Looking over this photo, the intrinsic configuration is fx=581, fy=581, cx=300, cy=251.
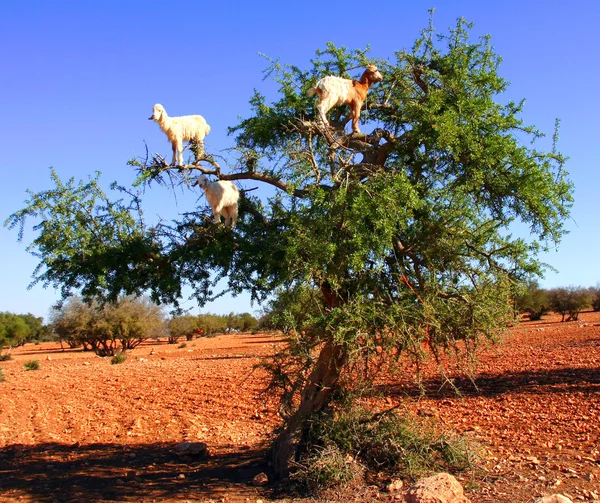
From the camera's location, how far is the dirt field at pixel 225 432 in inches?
311

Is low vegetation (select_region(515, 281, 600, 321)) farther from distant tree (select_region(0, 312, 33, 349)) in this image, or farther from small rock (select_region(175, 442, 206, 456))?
distant tree (select_region(0, 312, 33, 349))

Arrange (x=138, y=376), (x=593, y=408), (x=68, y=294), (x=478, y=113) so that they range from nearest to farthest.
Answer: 1. (x=478, y=113)
2. (x=68, y=294)
3. (x=593, y=408)
4. (x=138, y=376)

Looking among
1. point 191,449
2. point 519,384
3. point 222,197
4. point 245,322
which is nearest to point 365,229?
point 222,197

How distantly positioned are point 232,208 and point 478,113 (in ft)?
11.1

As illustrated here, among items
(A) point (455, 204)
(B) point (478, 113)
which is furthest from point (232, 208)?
(B) point (478, 113)

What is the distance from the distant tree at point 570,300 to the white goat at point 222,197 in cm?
4426

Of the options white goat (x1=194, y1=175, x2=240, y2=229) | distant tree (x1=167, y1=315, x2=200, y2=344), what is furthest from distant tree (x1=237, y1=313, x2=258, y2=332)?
white goat (x1=194, y1=175, x2=240, y2=229)

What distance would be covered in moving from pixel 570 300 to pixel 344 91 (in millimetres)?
44943

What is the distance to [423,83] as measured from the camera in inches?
325

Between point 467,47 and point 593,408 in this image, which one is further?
point 593,408

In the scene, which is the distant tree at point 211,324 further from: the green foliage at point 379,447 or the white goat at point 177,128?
the white goat at point 177,128

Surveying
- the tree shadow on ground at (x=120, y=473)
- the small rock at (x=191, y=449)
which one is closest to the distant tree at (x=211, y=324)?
the tree shadow on ground at (x=120, y=473)

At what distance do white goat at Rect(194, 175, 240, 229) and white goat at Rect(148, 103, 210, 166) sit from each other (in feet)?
1.56

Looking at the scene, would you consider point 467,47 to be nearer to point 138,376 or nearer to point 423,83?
point 423,83
